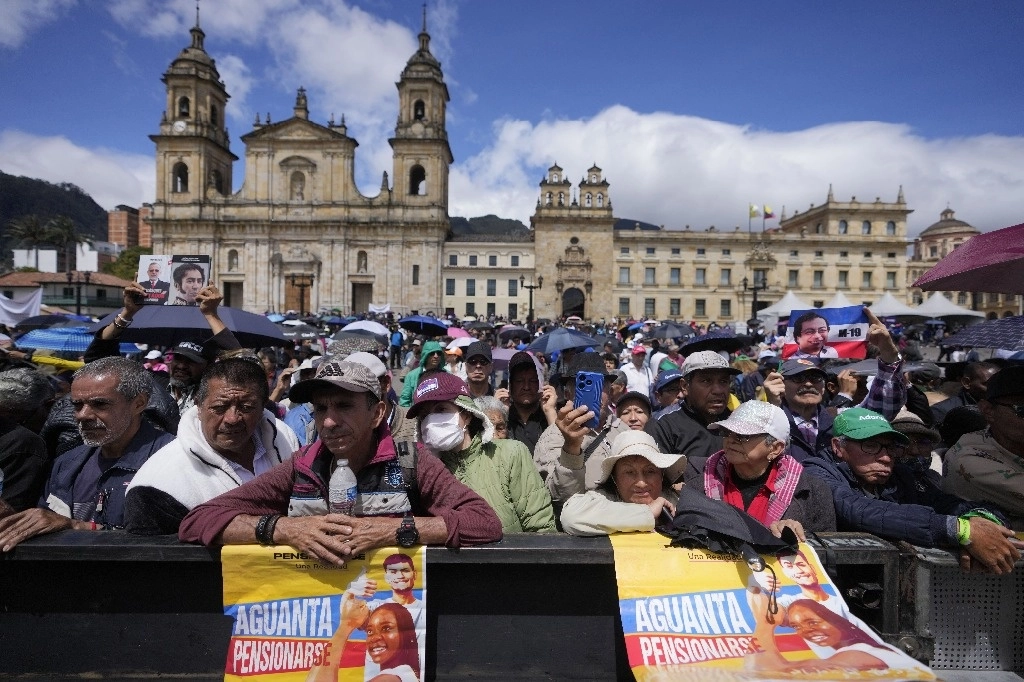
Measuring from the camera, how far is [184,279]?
573 cm

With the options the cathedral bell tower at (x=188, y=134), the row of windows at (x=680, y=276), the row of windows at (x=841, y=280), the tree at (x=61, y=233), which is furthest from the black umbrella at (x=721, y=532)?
the tree at (x=61, y=233)

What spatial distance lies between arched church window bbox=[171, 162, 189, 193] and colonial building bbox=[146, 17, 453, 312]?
141mm

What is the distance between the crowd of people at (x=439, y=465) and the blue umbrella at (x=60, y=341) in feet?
21.8

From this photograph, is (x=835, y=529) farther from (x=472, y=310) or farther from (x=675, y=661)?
(x=472, y=310)

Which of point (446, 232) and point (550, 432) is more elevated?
point (446, 232)

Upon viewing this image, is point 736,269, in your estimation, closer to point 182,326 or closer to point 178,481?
point 182,326

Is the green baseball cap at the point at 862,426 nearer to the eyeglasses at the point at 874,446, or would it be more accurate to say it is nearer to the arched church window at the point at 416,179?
the eyeglasses at the point at 874,446

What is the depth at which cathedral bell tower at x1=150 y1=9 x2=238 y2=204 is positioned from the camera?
50750 millimetres

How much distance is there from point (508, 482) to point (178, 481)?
1.53 metres

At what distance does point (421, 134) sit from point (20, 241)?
60.7 m

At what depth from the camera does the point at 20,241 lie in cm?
7344

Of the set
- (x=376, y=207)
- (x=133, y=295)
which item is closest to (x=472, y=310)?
(x=376, y=207)

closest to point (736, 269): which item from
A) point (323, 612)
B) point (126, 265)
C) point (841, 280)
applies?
point (841, 280)

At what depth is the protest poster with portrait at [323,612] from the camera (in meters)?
2.11
